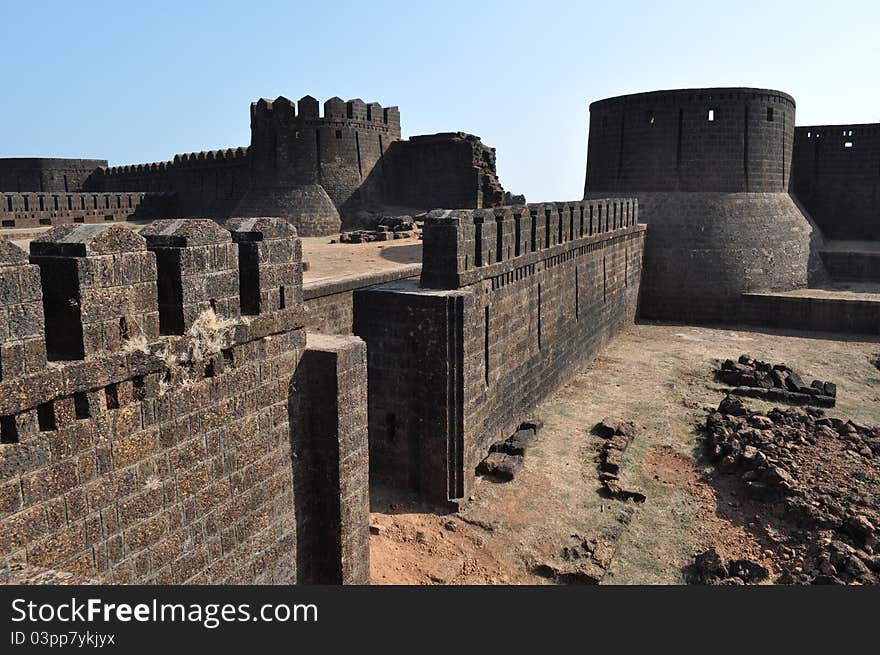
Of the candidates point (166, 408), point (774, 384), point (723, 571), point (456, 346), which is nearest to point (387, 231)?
point (774, 384)

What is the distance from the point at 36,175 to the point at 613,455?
3660 centimetres

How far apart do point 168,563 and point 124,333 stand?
162 cm

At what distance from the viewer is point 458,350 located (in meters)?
8.49

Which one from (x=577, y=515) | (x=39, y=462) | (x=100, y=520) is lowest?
(x=577, y=515)

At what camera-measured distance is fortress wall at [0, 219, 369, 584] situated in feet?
12.1

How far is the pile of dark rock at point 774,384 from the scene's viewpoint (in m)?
12.8

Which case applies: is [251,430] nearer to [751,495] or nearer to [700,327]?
[751,495]

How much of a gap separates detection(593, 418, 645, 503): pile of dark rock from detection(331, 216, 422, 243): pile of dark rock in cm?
1292

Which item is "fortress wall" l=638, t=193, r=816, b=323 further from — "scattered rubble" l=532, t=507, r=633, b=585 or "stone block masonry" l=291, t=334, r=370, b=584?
"stone block masonry" l=291, t=334, r=370, b=584

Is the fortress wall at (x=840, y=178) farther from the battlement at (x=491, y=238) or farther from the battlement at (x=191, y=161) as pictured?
the battlement at (x=191, y=161)

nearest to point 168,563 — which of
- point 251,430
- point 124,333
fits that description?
point 251,430

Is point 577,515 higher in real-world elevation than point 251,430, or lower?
lower

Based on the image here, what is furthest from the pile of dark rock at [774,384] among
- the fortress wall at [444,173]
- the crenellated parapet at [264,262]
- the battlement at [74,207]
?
the battlement at [74,207]

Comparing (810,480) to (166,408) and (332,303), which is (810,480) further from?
(166,408)
